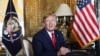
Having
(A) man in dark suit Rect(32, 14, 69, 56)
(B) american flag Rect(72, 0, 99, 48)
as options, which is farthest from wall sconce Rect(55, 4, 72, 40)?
(A) man in dark suit Rect(32, 14, 69, 56)

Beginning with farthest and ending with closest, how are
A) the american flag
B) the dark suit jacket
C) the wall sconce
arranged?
the wall sconce → the american flag → the dark suit jacket

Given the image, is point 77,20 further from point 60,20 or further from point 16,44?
point 16,44

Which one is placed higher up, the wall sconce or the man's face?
the man's face

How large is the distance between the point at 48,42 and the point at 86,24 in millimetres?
1063

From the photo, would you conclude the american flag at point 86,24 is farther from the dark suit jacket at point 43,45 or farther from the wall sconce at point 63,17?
the dark suit jacket at point 43,45

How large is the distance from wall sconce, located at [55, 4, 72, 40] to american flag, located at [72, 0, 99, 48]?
0.34 meters

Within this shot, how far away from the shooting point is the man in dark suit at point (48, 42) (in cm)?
346

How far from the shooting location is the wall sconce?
4797 mm

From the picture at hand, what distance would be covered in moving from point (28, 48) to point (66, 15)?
50.3 inches

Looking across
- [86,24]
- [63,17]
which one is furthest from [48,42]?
[63,17]

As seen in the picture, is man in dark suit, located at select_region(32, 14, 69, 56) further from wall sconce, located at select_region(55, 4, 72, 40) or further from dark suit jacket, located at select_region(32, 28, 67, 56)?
wall sconce, located at select_region(55, 4, 72, 40)

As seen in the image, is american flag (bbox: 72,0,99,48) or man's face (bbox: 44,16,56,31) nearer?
man's face (bbox: 44,16,56,31)

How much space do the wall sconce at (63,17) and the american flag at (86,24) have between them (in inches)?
13.4

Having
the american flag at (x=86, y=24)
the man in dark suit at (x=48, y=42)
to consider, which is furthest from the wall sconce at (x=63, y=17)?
the man in dark suit at (x=48, y=42)
